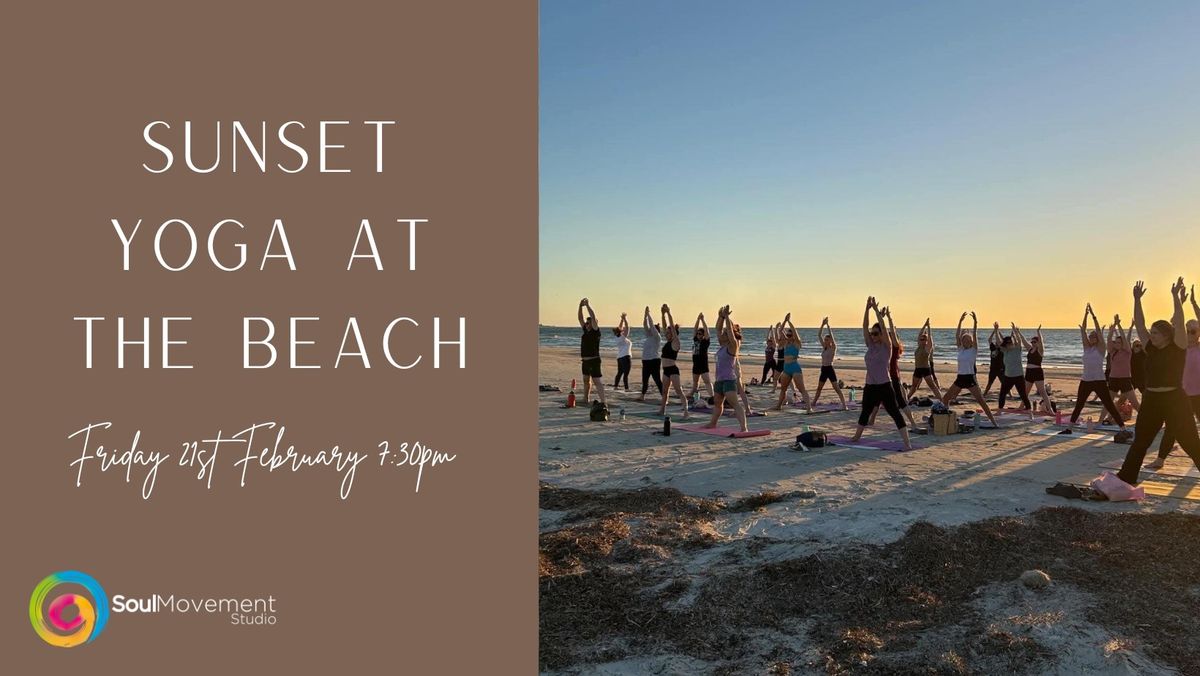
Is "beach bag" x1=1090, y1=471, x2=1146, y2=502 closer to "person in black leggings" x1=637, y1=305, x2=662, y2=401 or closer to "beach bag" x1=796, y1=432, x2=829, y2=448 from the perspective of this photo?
"beach bag" x1=796, y1=432, x2=829, y2=448

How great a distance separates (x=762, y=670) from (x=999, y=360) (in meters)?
16.1

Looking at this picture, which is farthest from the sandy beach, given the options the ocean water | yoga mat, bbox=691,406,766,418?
the ocean water

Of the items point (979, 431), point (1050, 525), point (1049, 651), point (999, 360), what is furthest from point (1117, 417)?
point (1049, 651)

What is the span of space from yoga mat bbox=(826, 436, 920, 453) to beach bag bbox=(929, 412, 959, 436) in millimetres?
1594

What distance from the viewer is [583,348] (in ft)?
50.5

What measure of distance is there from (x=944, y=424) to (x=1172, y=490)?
4770 mm

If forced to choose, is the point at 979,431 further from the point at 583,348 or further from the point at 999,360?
the point at 583,348

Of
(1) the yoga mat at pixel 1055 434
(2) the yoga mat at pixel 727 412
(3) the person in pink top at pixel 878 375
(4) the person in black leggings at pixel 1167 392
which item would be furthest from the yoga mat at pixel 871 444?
(2) the yoga mat at pixel 727 412

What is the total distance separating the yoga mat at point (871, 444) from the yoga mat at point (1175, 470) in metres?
2.45

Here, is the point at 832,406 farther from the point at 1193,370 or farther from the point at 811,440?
the point at 1193,370

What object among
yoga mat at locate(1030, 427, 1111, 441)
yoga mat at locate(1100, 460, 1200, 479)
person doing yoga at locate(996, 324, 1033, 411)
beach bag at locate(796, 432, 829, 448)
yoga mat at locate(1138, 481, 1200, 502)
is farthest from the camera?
person doing yoga at locate(996, 324, 1033, 411)

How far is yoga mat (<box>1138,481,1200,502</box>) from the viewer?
25.1 feet

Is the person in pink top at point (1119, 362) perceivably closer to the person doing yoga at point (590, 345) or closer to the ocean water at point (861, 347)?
the person doing yoga at point (590, 345)

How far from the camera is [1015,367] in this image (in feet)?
49.3
